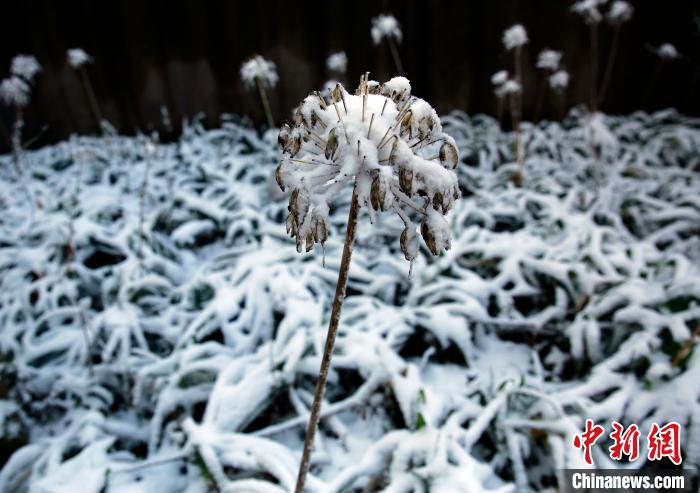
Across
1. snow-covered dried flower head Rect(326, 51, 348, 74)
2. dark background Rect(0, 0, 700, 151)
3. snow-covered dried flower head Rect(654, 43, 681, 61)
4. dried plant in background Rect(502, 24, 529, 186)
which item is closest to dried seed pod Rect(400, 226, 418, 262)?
dried plant in background Rect(502, 24, 529, 186)

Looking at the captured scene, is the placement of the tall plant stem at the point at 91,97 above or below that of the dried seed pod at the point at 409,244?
above

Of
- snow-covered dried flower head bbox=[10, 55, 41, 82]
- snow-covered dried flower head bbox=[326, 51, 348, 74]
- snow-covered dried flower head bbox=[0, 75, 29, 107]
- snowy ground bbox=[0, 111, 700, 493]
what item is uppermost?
snow-covered dried flower head bbox=[326, 51, 348, 74]

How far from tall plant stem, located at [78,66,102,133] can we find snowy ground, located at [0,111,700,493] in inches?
51.3

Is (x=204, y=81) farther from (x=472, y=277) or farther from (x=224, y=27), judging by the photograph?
(x=472, y=277)

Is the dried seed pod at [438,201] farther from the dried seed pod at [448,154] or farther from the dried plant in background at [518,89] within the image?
the dried plant in background at [518,89]

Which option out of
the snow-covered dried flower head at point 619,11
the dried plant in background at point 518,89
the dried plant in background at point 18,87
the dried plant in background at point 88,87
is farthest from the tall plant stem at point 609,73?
the dried plant in background at point 18,87

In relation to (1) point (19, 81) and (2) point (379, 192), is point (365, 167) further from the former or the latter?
(1) point (19, 81)

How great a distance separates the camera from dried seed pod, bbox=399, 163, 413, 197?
667mm

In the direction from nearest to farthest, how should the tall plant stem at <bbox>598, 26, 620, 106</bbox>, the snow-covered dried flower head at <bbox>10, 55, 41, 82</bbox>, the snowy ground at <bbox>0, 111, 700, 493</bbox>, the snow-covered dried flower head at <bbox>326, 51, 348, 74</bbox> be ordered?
the snowy ground at <bbox>0, 111, 700, 493</bbox> → the snow-covered dried flower head at <bbox>10, 55, 41, 82</bbox> → the snow-covered dried flower head at <bbox>326, 51, 348, 74</bbox> → the tall plant stem at <bbox>598, 26, 620, 106</bbox>

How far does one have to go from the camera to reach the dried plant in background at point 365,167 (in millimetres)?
684

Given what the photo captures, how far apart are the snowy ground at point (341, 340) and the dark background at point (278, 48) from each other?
56.4 inches

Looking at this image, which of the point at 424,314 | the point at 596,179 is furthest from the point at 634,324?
the point at 596,179

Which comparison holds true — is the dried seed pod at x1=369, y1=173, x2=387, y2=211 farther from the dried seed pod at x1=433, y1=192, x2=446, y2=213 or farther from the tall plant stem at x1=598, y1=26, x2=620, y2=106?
the tall plant stem at x1=598, y1=26, x2=620, y2=106

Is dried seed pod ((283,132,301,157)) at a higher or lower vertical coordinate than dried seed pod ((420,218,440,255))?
higher
